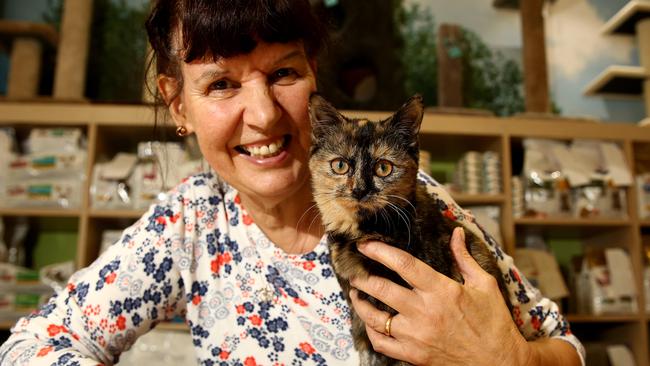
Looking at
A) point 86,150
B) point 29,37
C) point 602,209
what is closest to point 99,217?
point 86,150

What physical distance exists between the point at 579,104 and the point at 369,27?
159cm

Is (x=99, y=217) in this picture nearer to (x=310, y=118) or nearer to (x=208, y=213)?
(x=208, y=213)

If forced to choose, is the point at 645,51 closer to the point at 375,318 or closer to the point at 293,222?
the point at 293,222

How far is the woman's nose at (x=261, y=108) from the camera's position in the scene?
39.2 inches

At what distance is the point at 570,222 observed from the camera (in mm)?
2768

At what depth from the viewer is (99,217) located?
8.67 feet

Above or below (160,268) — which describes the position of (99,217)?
above

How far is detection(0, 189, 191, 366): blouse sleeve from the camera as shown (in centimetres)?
109

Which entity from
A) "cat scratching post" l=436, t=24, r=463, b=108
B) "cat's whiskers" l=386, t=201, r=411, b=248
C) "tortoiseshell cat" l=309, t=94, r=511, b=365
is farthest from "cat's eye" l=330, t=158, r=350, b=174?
"cat scratching post" l=436, t=24, r=463, b=108

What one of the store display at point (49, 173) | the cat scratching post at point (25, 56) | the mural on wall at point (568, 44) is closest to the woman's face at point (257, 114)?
the store display at point (49, 173)

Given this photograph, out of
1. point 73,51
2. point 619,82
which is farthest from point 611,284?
point 73,51

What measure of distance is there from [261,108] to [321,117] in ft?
0.42

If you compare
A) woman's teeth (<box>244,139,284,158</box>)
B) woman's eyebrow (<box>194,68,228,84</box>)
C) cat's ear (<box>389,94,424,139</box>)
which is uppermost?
woman's eyebrow (<box>194,68,228,84</box>)

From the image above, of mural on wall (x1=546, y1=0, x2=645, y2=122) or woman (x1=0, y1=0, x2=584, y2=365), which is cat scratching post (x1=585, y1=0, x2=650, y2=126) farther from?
woman (x1=0, y1=0, x2=584, y2=365)
